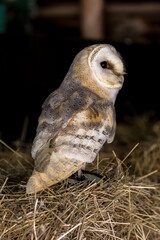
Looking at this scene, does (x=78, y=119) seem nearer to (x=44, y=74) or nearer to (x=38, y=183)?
(x=38, y=183)

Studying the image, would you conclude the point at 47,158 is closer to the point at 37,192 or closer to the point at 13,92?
the point at 37,192

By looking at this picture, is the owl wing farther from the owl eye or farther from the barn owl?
the owl eye

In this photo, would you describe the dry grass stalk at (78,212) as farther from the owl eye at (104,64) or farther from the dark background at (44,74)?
the dark background at (44,74)

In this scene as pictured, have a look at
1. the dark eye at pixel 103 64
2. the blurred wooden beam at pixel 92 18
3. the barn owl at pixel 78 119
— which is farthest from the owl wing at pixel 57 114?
the blurred wooden beam at pixel 92 18

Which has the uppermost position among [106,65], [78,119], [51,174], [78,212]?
[106,65]

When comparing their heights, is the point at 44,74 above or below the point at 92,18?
below

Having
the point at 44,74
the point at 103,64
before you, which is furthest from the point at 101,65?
the point at 44,74
